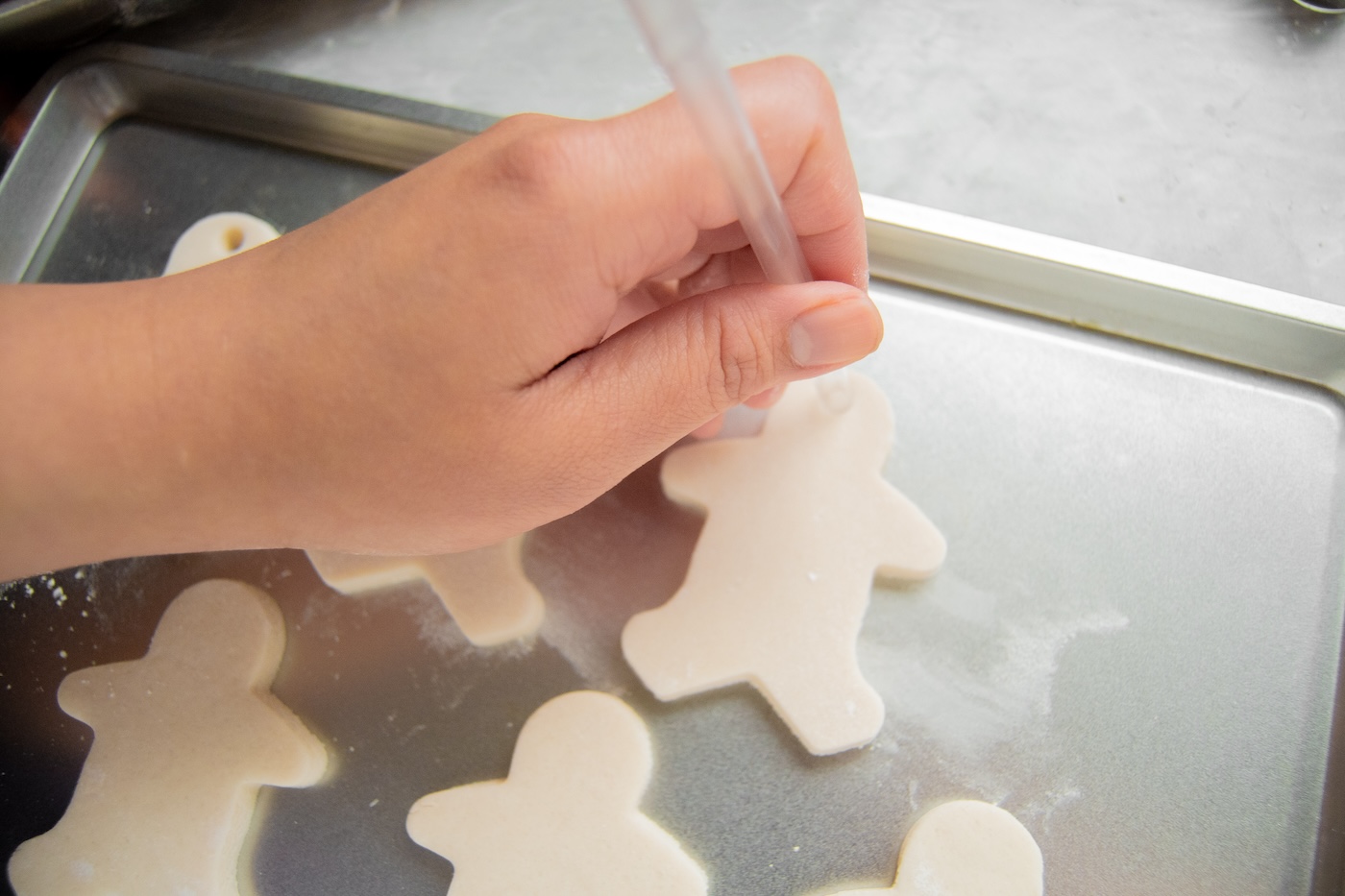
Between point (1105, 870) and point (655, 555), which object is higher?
point (655, 555)

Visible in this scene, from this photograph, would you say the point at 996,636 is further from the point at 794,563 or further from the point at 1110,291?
the point at 1110,291

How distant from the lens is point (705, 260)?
2.87 feet

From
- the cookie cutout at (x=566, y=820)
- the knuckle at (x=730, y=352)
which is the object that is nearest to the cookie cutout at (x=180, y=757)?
the cookie cutout at (x=566, y=820)

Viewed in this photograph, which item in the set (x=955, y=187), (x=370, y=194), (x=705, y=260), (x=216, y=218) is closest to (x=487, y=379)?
(x=370, y=194)

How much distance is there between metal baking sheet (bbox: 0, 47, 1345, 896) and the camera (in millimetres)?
820

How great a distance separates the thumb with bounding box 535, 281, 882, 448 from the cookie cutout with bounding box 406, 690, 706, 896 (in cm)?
27

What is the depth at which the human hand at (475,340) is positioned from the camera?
25.5 inches

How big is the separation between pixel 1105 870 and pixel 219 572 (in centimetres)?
81

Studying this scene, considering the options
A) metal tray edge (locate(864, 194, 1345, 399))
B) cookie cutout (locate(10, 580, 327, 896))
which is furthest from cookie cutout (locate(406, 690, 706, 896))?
metal tray edge (locate(864, 194, 1345, 399))

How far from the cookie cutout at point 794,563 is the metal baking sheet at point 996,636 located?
0.03 m

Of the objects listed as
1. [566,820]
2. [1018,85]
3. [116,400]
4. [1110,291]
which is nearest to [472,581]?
[566,820]

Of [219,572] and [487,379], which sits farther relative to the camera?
[219,572]

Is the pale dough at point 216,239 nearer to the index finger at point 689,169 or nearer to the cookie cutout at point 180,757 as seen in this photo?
the cookie cutout at point 180,757

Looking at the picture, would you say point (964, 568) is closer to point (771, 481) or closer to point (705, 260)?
point (771, 481)
